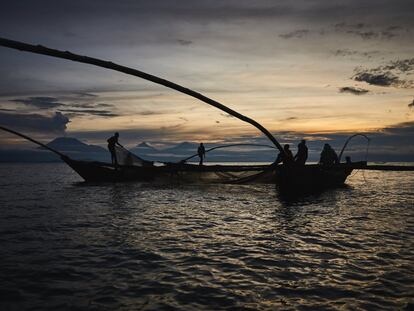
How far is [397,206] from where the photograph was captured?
59.9 ft

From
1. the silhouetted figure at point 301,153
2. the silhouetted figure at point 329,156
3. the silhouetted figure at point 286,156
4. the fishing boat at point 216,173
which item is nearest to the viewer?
the silhouetted figure at point 286,156

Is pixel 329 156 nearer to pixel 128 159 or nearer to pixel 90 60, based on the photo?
pixel 128 159

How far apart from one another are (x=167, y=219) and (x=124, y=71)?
218 inches

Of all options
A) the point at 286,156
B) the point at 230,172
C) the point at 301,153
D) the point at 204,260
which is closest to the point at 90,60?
the point at 204,260

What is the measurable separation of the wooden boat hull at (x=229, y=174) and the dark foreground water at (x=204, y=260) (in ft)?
24.5

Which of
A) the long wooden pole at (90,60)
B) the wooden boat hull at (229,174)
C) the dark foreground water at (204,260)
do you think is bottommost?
the dark foreground water at (204,260)

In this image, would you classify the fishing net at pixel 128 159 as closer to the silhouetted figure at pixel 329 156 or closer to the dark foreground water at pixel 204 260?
the dark foreground water at pixel 204 260

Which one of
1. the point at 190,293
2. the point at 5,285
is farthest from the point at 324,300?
the point at 5,285

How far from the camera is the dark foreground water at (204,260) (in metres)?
5.55

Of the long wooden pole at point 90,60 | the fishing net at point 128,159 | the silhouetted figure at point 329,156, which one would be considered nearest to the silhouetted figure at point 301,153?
the silhouetted figure at point 329,156

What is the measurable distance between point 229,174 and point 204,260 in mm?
15809

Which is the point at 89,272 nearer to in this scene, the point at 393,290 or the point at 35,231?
the point at 35,231

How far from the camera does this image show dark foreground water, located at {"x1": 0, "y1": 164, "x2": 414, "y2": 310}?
5.55 meters

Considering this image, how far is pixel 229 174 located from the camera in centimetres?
2339
